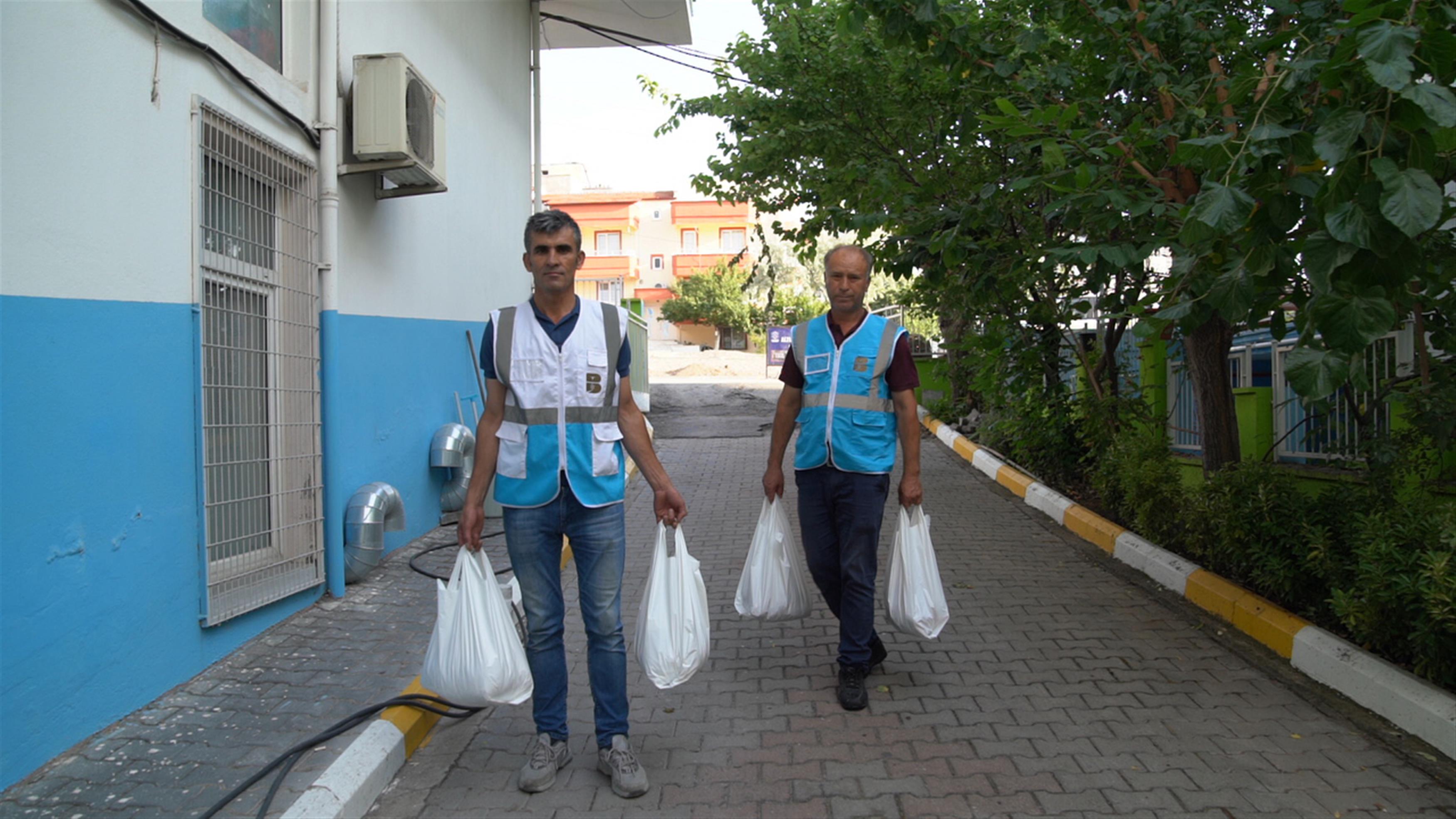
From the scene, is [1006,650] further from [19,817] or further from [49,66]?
[49,66]

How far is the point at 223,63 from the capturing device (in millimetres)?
4781

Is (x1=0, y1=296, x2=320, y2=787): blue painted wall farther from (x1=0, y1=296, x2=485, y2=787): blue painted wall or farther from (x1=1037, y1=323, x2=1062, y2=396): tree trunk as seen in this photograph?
(x1=1037, y1=323, x2=1062, y2=396): tree trunk

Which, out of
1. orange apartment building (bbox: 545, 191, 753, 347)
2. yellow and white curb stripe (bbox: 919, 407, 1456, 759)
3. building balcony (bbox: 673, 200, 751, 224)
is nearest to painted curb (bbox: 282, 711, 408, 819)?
yellow and white curb stripe (bbox: 919, 407, 1456, 759)

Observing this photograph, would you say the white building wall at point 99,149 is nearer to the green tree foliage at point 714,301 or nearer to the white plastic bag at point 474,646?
the white plastic bag at point 474,646

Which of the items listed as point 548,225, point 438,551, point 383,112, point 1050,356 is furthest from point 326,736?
point 1050,356

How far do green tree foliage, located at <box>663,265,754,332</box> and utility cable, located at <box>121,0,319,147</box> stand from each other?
42.8 metres

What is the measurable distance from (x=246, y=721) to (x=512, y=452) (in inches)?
65.5

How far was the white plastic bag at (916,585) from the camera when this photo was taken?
4.35 metres

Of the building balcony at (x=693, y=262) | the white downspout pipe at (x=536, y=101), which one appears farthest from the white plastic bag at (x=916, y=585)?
the building balcony at (x=693, y=262)

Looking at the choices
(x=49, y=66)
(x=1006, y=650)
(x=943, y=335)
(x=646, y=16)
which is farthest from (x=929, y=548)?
(x=943, y=335)

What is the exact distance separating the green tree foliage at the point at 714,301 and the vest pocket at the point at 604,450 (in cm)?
4517

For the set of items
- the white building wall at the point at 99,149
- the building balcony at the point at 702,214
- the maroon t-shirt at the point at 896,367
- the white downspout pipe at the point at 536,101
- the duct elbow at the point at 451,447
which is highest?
the building balcony at the point at 702,214

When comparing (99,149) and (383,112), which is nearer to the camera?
(99,149)

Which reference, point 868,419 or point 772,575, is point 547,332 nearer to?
point 868,419
